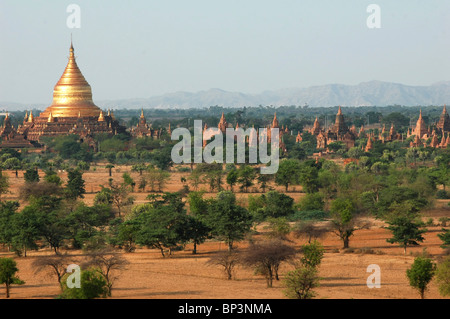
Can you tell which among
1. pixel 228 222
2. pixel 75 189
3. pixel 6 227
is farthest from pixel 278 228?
pixel 75 189

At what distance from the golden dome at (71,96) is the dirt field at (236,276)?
62996 mm

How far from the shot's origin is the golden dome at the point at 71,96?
334ft

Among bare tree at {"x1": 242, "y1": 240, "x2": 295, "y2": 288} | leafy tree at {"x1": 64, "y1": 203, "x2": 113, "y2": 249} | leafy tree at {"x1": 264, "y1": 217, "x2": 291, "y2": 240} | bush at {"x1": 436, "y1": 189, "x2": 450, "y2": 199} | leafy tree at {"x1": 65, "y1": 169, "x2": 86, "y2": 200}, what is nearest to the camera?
bare tree at {"x1": 242, "y1": 240, "x2": 295, "y2": 288}

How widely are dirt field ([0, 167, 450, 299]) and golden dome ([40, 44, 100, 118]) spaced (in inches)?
2480

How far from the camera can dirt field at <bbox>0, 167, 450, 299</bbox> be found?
30.5 metres

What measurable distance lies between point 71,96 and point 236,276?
7206 cm

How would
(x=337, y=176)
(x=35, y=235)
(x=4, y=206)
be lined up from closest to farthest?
(x=35, y=235), (x=4, y=206), (x=337, y=176)

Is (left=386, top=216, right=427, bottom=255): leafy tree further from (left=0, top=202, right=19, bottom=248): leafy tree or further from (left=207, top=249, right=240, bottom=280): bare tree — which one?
(left=0, top=202, right=19, bottom=248): leafy tree

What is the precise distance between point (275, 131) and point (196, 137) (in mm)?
8845

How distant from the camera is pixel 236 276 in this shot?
33875 mm

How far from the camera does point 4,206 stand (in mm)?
45562

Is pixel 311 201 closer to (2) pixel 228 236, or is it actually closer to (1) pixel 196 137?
(2) pixel 228 236

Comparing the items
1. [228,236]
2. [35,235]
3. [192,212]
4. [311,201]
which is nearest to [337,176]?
[311,201]

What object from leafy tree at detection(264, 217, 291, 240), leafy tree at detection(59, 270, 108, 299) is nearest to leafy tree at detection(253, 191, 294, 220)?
leafy tree at detection(264, 217, 291, 240)
